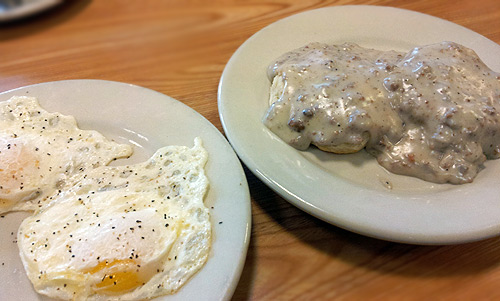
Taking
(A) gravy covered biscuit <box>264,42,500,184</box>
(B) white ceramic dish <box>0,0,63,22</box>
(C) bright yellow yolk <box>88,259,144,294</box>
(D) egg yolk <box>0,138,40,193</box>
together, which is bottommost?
(C) bright yellow yolk <box>88,259,144,294</box>

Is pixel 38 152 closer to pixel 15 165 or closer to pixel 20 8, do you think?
pixel 15 165

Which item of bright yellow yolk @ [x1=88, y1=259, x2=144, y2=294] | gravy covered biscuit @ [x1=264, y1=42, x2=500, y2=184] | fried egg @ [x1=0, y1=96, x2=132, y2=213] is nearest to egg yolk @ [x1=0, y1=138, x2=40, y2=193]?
fried egg @ [x1=0, y1=96, x2=132, y2=213]

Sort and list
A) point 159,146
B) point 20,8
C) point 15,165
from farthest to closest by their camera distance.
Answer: point 20,8 → point 159,146 → point 15,165

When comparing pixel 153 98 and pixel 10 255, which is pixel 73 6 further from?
pixel 10 255

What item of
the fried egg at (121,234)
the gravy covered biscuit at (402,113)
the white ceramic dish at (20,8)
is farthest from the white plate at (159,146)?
the white ceramic dish at (20,8)

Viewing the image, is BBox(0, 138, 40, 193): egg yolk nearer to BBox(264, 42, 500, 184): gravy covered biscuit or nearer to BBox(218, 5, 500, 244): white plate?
BBox(218, 5, 500, 244): white plate

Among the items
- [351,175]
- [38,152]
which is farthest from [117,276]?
[351,175]
